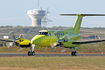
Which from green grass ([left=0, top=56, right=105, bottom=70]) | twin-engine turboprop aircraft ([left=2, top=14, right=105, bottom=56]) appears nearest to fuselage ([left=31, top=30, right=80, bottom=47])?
twin-engine turboprop aircraft ([left=2, top=14, right=105, bottom=56])

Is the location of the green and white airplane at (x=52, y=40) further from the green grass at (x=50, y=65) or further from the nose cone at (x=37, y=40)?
the green grass at (x=50, y=65)

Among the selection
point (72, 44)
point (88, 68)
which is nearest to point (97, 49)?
point (72, 44)

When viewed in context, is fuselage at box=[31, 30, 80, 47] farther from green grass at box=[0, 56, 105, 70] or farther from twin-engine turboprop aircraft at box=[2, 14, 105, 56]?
green grass at box=[0, 56, 105, 70]

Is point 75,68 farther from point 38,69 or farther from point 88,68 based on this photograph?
point 38,69

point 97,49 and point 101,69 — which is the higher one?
point 101,69

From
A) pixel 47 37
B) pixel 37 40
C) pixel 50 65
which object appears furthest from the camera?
pixel 47 37

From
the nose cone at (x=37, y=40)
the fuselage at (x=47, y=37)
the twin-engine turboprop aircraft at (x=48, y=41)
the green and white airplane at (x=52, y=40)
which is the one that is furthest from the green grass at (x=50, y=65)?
the twin-engine turboprop aircraft at (x=48, y=41)

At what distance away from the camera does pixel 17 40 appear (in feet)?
141

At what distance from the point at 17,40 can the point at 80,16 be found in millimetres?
13506

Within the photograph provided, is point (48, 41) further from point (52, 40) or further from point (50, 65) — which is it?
point (50, 65)

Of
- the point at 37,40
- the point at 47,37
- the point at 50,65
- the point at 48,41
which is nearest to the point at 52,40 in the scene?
the point at 48,41

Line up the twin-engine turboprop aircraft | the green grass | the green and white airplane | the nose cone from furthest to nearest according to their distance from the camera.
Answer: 1. the twin-engine turboprop aircraft
2. the green and white airplane
3. the nose cone
4. the green grass

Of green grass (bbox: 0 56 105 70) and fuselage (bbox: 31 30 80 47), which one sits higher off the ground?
fuselage (bbox: 31 30 80 47)

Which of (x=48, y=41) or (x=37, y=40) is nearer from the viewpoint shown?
(x=37, y=40)
